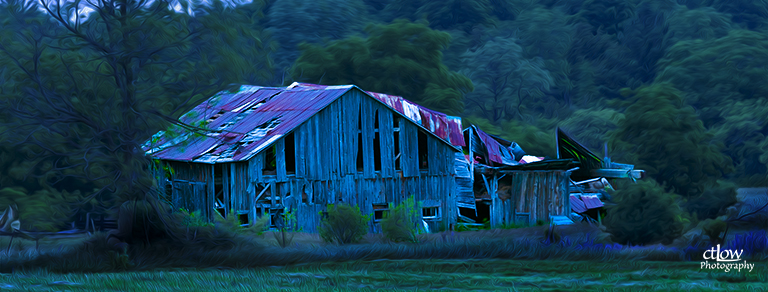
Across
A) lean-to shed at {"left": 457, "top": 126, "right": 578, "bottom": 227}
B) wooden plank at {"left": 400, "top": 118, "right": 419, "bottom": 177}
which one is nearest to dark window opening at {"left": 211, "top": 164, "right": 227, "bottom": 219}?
wooden plank at {"left": 400, "top": 118, "right": 419, "bottom": 177}

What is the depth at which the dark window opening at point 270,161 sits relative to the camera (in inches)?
1206

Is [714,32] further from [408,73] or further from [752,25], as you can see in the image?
[408,73]

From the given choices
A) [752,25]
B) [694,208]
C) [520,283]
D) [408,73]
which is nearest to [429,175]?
[694,208]

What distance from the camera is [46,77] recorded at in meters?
23.7

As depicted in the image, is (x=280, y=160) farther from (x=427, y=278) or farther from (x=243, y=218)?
(x=427, y=278)

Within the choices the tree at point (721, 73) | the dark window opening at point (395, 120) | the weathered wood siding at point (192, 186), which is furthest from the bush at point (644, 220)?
the tree at point (721, 73)

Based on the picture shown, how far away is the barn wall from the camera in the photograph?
102ft

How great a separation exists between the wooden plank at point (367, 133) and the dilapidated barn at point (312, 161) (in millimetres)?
35

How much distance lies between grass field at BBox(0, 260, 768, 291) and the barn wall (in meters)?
10.4

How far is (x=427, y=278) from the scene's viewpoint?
18.7m

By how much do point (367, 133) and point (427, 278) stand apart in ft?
47.1

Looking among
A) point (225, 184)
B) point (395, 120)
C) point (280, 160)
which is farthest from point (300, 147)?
point (395, 120)

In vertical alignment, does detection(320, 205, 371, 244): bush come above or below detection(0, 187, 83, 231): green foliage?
below

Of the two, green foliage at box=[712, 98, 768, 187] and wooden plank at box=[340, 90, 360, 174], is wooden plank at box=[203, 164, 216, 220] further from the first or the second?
green foliage at box=[712, 98, 768, 187]
